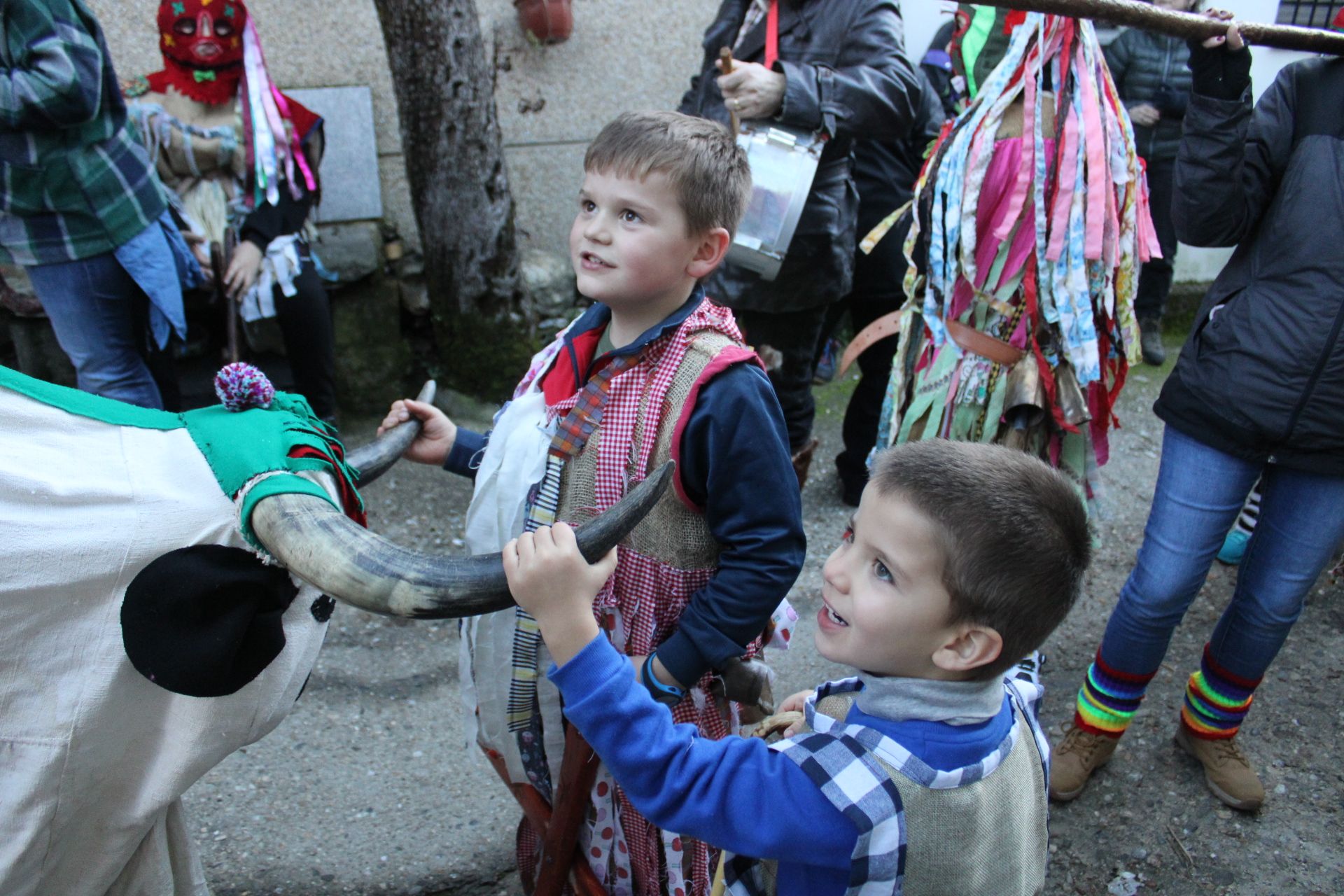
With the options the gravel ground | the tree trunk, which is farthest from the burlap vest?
the tree trunk

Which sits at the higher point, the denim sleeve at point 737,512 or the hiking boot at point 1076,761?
the denim sleeve at point 737,512

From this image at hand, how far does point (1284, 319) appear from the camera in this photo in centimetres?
234

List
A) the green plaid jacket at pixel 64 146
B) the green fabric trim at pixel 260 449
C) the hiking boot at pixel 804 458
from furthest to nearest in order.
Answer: the hiking boot at pixel 804 458
the green plaid jacket at pixel 64 146
the green fabric trim at pixel 260 449

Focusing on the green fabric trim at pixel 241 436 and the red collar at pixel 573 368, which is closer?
the green fabric trim at pixel 241 436

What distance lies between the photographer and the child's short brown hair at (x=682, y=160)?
71.2 inches

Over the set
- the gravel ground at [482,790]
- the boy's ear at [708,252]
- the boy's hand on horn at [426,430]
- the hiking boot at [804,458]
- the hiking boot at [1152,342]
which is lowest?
the hiking boot at [1152,342]

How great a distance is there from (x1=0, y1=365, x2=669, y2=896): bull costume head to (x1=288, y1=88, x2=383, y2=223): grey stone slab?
4.10 meters

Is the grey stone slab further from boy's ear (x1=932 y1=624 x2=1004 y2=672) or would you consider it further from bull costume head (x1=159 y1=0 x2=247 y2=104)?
boy's ear (x1=932 y1=624 x2=1004 y2=672)

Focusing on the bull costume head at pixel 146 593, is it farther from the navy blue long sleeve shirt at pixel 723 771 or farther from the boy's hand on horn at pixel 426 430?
the boy's hand on horn at pixel 426 430

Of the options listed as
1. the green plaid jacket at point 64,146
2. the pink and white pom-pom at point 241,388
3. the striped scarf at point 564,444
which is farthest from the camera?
the green plaid jacket at point 64,146

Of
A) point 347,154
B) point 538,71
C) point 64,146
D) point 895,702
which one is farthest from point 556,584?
point 538,71

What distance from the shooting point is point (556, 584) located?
124cm

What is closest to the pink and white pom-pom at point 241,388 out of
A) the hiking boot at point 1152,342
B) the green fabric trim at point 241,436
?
the green fabric trim at point 241,436

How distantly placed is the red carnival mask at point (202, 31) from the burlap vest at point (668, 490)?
337 centimetres
